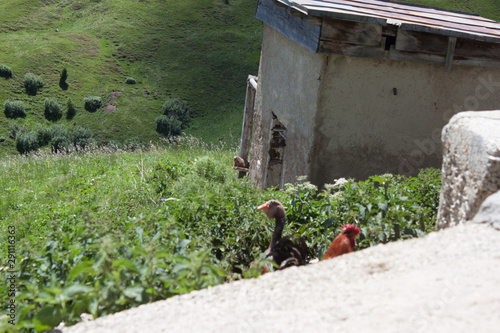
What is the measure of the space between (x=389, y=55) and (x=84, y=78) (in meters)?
38.2

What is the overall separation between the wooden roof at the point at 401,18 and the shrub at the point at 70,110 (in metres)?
33.1

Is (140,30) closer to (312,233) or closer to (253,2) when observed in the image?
(253,2)

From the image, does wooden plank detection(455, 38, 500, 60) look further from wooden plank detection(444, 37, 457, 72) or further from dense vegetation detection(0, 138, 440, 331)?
dense vegetation detection(0, 138, 440, 331)

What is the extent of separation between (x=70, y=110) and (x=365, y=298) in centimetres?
3747

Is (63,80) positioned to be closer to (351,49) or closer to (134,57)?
(134,57)

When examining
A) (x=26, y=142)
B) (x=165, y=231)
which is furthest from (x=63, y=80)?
(x=165, y=231)

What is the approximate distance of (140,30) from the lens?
47344 mm

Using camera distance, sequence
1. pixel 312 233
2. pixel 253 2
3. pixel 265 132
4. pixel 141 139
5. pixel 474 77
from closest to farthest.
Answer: pixel 312 233, pixel 474 77, pixel 265 132, pixel 141 139, pixel 253 2

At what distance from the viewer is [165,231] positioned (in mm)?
3670

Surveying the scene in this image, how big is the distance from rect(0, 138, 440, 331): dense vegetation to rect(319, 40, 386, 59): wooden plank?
5.04 feet

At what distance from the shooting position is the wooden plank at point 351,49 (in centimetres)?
552

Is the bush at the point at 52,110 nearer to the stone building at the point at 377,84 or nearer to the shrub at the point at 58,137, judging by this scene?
the shrub at the point at 58,137

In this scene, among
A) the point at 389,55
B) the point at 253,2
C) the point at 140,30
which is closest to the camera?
the point at 389,55

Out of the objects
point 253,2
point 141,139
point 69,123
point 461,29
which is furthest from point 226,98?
point 461,29
